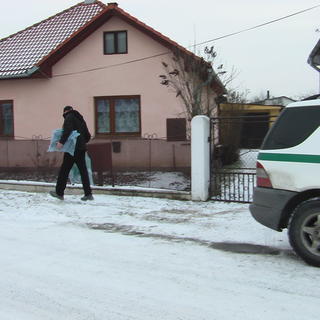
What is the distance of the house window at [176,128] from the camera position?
1434 cm

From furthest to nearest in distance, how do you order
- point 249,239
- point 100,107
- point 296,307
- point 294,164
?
1. point 100,107
2. point 249,239
3. point 294,164
4. point 296,307

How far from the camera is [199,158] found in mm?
8727

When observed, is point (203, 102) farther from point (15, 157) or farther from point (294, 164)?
point (294, 164)

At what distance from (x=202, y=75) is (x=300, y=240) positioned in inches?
380

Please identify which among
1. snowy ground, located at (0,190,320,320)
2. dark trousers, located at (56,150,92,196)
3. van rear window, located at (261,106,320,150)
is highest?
van rear window, located at (261,106,320,150)

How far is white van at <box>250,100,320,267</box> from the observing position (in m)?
4.84

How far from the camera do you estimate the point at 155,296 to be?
4070 mm

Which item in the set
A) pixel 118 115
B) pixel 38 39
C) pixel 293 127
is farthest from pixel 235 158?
pixel 38 39

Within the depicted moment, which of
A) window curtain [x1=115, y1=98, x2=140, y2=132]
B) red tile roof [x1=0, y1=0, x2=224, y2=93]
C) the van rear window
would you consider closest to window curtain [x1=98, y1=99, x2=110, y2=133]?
window curtain [x1=115, y1=98, x2=140, y2=132]

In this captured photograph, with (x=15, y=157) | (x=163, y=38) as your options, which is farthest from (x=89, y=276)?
(x=163, y=38)

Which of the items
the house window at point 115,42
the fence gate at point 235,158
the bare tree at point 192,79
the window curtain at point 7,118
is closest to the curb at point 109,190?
the fence gate at point 235,158

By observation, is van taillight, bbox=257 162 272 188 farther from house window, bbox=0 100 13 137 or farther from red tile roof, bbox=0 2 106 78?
house window, bbox=0 100 13 137

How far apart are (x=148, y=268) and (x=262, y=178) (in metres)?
1.73

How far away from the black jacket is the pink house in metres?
4.91
